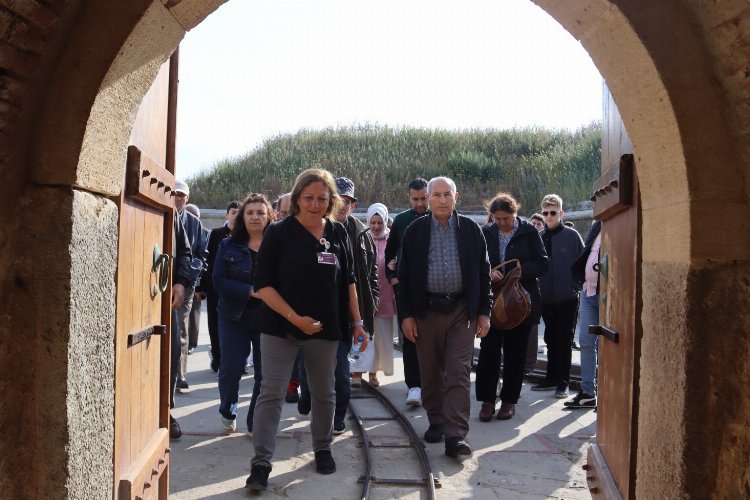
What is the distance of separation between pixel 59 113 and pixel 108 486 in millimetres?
1455

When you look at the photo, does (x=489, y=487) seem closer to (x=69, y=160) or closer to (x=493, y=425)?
(x=493, y=425)

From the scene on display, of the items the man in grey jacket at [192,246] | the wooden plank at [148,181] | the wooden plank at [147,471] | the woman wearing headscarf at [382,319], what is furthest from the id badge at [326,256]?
the woman wearing headscarf at [382,319]

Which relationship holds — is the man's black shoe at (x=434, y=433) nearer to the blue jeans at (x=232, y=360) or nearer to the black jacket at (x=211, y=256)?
the blue jeans at (x=232, y=360)

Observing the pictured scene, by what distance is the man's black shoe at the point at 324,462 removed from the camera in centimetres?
571

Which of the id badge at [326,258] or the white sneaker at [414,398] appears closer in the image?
the id badge at [326,258]

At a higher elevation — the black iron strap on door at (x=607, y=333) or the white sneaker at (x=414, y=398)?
the black iron strap on door at (x=607, y=333)

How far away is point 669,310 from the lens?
3.05m

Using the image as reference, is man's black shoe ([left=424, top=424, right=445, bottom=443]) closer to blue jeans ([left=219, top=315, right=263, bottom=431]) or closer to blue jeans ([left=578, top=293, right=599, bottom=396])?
blue jeans ([left=219, top=315, right=263, bottom=431])

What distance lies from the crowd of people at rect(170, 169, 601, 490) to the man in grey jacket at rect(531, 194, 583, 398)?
0.01 meters

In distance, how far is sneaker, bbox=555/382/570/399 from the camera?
8.61m

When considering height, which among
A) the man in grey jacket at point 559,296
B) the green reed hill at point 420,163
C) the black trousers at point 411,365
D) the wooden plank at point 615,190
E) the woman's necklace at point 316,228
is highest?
the green reed hill at point 420,163

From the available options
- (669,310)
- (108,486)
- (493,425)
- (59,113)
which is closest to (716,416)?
(669,310)

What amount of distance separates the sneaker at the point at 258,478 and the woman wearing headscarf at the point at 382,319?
369 cm

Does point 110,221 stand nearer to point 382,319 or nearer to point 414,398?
point 414,398
